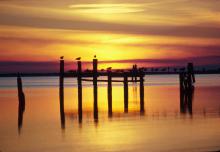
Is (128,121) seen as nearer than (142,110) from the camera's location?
Yes

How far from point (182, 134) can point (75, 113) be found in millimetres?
8443

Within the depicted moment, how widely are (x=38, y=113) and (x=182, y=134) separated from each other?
367 inches

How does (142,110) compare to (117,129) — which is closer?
(117,129)

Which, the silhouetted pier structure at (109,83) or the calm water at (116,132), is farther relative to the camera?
the silhouetted pier structure at (109,83)

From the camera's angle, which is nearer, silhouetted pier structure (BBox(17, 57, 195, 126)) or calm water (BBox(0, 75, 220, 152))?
calm water (BBox(0, 75, 220, 152))

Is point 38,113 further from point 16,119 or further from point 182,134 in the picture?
point 182,134

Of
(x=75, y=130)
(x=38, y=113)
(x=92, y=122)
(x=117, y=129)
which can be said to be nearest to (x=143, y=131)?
(x=117, y=129)

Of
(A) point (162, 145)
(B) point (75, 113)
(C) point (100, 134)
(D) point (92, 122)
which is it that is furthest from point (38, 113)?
(A) point (162, 145)

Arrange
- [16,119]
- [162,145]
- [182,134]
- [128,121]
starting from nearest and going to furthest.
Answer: [162,145], [182,134], [128,121], [16,119]

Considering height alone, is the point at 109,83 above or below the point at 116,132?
above

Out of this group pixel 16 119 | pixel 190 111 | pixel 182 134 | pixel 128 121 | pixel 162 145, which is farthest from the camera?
pixel 190 111

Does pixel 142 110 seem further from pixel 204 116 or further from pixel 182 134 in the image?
pixel 182 134

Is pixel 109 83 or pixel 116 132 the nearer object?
pixel 116 132

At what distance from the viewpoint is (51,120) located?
21.3m
